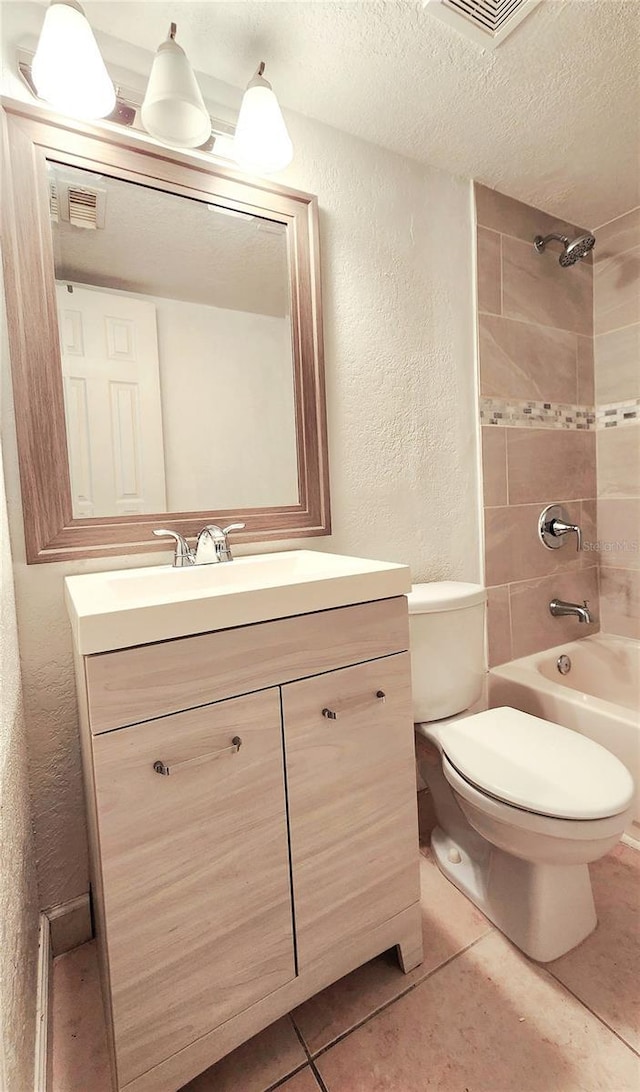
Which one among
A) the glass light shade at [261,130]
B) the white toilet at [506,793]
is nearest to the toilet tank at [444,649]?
the white toilet at [506,793]

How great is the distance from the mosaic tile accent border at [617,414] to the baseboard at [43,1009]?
2494 mm

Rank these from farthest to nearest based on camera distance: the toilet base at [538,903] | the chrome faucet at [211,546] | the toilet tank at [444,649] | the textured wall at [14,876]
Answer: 1. the toilet tank at [444,649]
2. the chrome faucet at [211,546]
3. the toilet base at [538,903]
4. the textured wall at [14,876]

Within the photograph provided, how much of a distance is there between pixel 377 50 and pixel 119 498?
1.23 m

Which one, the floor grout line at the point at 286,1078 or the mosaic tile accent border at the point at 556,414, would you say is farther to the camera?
the mosaic tile accent border at the point at 556,414

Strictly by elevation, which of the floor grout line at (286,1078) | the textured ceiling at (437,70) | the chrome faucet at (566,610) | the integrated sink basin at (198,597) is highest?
the textured ceiling at (437,70)

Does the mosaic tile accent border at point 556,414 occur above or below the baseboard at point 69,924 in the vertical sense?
above

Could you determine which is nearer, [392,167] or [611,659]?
[392,167]

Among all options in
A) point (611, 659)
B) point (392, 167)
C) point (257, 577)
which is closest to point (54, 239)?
point (257, 577)

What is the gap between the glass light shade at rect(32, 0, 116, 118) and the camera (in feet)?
3.07

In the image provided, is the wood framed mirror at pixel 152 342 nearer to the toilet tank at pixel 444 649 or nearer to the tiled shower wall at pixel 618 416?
the toilet tank at pixel 444 649

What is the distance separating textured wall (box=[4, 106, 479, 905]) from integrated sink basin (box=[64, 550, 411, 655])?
128 millimetres

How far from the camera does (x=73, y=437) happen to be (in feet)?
3.59

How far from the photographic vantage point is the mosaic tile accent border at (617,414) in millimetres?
1984

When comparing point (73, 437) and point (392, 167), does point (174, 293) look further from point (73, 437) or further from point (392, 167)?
point (392, 167)
